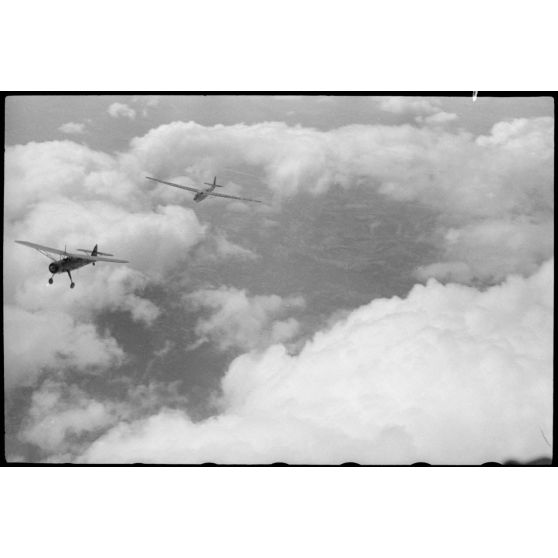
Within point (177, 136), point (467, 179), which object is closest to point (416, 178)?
point (467, 179)

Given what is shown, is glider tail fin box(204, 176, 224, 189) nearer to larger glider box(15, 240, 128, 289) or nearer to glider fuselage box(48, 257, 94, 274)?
larger glider box(15, 240, 128, 289)

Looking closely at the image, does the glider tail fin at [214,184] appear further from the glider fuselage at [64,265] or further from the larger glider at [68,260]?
the glider fuselage at [64,265]

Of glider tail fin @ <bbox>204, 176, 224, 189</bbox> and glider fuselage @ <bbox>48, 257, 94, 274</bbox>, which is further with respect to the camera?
glider tail fin @ <bbox>204, 176, 224, 189</bbox>

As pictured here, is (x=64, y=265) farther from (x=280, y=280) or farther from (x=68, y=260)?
(x=280, y=280)

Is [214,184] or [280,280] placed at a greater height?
[214,184]

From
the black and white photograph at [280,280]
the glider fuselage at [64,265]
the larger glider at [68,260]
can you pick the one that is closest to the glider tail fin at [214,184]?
the black and white photograph at [280,280]

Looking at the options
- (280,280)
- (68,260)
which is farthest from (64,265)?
(280,280)

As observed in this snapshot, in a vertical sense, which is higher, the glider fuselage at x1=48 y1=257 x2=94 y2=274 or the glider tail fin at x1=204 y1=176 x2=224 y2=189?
the glider tail fin at x1=204 y1=176 x2=224 y2=189

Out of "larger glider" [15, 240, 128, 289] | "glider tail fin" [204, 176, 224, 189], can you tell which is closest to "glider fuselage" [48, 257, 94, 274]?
"larger glider" [15, 240, 128, 289]

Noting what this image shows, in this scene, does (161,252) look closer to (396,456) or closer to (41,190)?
(41,190)
